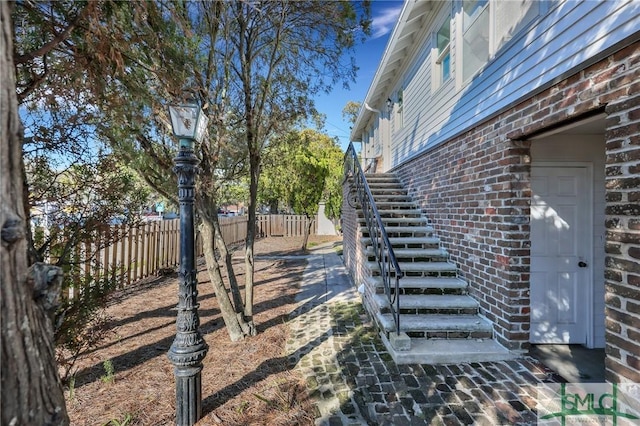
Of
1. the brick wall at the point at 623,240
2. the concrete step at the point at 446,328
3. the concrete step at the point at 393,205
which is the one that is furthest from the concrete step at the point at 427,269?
the brick wall at the point at 623,240

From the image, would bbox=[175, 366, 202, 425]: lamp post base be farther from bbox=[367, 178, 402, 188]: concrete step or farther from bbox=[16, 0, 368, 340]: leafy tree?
bbox=[367, 178, 402, 188]: concrete step

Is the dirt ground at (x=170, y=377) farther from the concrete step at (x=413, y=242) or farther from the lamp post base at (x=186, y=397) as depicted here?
the concrete step at (x=413, y=242)

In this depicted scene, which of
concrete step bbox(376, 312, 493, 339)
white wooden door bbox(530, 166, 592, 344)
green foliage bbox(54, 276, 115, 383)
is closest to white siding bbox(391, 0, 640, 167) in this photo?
white wooden door bbox(530, 166, 592, 344)

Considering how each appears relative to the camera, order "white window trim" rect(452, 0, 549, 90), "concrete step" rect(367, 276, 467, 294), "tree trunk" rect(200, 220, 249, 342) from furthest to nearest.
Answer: "concrete step" rect(367, 276, 467, 294)
"tree trunk" rect(200, 220, 249, 342)
"white window trim" rect(452, 0, 549, 90)

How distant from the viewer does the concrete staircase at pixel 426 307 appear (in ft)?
10.9

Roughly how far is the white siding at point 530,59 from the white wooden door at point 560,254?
44.0 inches

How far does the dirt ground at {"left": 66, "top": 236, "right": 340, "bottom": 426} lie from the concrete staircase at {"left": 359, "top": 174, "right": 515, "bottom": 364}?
1.30 meters

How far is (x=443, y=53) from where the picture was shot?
17.2ft

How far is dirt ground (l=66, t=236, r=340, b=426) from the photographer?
99.2 inches

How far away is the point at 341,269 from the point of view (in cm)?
871

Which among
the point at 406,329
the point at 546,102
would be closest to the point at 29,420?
the point at 406,329

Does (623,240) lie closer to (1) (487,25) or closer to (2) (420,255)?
(2) (420,255)

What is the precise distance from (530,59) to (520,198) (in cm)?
139

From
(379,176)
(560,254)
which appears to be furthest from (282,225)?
(560,254)
